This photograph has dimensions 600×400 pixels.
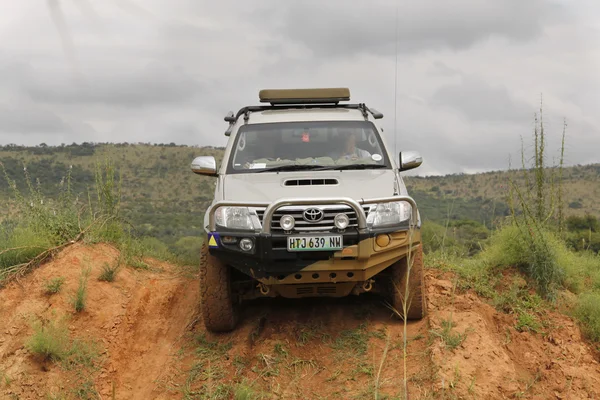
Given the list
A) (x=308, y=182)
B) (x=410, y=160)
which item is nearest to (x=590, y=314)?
(x=410, y=160)

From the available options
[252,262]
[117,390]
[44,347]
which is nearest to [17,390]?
[44,347]

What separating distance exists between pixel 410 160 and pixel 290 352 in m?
2.20

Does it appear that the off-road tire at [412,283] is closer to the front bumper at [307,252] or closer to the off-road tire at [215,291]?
the front bumper at [307,252]

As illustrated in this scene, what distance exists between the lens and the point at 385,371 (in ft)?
17.1

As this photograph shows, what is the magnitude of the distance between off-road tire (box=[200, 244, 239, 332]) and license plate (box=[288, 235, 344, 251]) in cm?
97

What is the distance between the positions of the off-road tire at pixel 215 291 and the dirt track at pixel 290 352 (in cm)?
26

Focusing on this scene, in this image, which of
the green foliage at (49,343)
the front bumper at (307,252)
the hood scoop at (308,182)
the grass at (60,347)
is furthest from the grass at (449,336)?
the green foliage at (49,343)

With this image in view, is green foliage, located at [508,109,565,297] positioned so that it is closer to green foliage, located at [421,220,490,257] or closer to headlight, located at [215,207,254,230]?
green foliage, located at [421,220,490,257]

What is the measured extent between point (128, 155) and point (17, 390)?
119 ft

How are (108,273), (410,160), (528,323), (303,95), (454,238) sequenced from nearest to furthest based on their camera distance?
(528,323) < (410,160) < (108,273) < (303,95) < (454,238)

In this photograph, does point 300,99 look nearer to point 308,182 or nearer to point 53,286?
point 308,182

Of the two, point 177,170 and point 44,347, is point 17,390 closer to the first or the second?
point 44,347

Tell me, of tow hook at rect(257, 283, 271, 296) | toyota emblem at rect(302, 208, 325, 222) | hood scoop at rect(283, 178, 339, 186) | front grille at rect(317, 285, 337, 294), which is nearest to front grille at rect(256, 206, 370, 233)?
toyota emblem at rect(302, 208, 325, 222)

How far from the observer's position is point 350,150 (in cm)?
639
